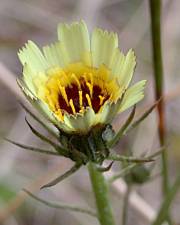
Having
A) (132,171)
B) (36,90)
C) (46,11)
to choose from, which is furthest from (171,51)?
(36,90)

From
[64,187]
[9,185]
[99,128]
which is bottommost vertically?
[64,187]

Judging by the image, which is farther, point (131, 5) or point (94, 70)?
point (131, 5)

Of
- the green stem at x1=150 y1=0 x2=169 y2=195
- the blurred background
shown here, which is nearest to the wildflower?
the green stem at x1=150 y1=0 x2=169 y2=195

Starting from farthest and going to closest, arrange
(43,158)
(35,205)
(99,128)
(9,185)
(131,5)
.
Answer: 1. (131,5)
2. (43,158)
3. (35,205)
4. (9,185)
5. (99,128)

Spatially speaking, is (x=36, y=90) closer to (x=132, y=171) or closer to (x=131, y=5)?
(x=132, y=171)

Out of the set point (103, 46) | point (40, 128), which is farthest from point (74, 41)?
point (40, 128)
